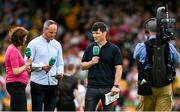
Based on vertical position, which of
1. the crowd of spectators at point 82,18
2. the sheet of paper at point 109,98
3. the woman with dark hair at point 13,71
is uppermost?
the crowd of spectators at point 82,18

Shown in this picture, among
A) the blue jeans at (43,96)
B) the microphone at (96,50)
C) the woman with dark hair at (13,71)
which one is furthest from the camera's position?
the blue jeans at (43,96)

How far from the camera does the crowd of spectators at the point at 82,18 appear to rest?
23.9m

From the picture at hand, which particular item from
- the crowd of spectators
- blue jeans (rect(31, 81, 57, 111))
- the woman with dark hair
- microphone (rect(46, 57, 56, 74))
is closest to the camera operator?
microphone (rect(46, 57, 56, 74))

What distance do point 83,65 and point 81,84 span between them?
3744mm

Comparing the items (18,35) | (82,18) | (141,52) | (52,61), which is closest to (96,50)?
(52,61)

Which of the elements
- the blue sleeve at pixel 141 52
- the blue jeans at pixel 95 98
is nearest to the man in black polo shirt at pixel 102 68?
the blue jeans at pixel 95 98

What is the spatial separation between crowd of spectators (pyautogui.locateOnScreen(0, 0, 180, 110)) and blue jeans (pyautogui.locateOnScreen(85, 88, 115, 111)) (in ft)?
26.0

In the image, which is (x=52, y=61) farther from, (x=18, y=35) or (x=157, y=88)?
(x=157, y=88)

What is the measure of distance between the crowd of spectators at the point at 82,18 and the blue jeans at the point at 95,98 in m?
7.91

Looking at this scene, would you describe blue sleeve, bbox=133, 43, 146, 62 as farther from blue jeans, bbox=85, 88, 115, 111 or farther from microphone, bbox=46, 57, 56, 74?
microphone, bbox=46, 57, 56, 74

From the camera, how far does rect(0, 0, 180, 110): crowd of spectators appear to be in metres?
23.9

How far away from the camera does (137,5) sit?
26469mm

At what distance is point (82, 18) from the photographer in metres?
25.9

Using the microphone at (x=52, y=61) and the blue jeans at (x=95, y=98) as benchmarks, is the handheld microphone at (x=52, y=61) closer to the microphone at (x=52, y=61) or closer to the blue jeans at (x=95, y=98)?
the microphone at (x=52, y=61)
